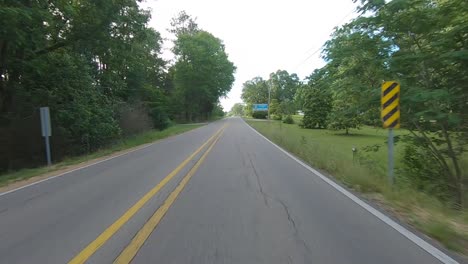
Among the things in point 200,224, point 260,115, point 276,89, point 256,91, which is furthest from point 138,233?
point 256,91

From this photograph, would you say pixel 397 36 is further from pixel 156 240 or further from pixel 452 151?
pixel 156 240

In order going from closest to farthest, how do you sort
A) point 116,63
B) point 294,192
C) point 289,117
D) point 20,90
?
point 294,192
point 20,90
point 116,63
point 289,117

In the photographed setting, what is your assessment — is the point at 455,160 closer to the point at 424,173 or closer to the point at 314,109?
the point at 424,173

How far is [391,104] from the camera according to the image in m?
9.42

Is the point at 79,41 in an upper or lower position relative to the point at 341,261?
upper

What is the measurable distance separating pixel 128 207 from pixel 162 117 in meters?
44.4

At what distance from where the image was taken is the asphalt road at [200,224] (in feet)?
15.5

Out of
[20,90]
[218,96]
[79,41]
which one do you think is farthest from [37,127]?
[218,96]

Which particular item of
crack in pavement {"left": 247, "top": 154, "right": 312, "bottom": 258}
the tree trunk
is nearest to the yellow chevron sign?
the tree trunk

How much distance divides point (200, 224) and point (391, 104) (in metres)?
5.91

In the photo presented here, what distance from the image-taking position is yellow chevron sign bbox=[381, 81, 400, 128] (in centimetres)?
941

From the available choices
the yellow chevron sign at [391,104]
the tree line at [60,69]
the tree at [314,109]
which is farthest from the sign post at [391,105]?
the tree at [314,109]

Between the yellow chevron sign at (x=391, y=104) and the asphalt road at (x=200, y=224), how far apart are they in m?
2.17

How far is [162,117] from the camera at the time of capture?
167ft
